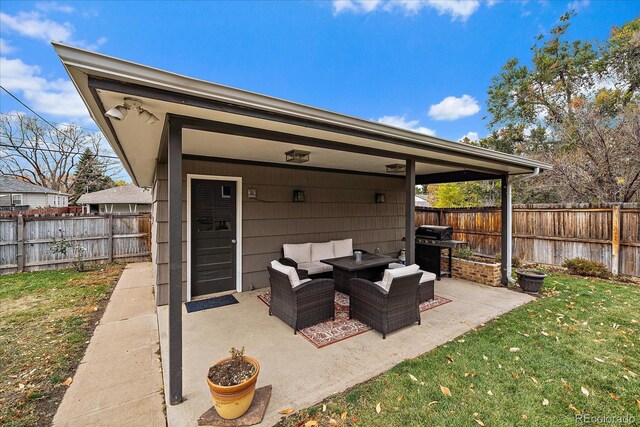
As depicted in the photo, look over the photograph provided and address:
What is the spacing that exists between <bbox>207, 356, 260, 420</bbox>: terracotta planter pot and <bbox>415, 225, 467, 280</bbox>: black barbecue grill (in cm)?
490

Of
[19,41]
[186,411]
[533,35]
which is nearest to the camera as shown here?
[186,411]

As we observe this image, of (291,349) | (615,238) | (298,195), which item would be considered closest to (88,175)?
(298,195)

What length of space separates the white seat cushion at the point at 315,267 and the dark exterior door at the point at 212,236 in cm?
133

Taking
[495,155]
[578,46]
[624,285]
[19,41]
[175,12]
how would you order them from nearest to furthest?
1. [495,155]
2. [624,285]
3. [175,12]
4. [19,41]
5. [578,46]

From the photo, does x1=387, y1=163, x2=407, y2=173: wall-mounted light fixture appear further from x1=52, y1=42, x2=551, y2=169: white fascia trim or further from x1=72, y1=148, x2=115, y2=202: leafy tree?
x1=72, y1=148, x2=115, y2=202: leafy tree

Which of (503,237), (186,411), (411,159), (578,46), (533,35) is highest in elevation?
(533,35)

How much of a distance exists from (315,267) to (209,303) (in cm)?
191

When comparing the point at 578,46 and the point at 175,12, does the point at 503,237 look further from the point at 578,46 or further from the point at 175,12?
the point at 578,46

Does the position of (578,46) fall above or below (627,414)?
above

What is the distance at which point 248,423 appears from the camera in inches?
80.2

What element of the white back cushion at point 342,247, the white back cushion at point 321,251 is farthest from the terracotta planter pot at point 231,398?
the white back cushion at point 342,247

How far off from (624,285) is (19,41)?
17834mm

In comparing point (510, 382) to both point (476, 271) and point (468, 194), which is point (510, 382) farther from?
point (468, 194)

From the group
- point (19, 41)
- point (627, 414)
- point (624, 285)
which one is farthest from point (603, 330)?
point (19, 41)
